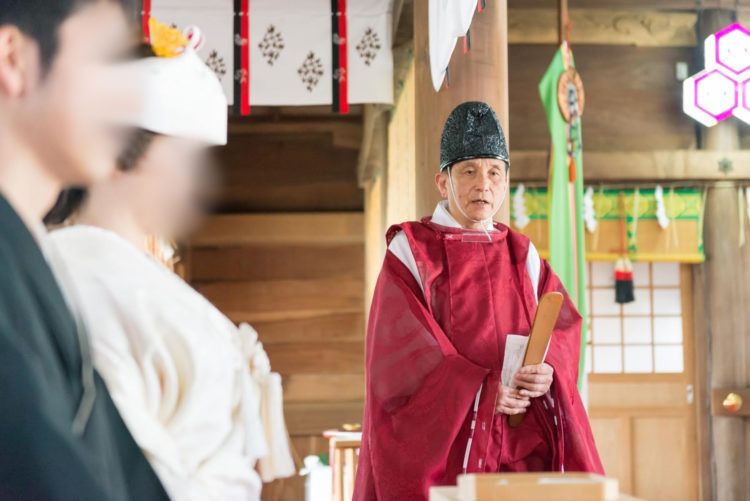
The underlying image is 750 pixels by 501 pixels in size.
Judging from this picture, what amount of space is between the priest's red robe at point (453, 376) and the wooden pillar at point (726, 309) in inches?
172

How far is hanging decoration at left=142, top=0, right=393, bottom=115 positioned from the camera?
522cm

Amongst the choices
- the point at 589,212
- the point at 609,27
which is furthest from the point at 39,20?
the point at 609,27

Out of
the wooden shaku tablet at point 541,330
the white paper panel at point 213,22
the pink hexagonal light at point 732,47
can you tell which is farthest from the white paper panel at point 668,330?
the wooden shaku tablet at point 541,330

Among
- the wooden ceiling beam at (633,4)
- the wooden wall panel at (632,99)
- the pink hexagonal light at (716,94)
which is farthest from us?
the wooden wall panel at (632,99)

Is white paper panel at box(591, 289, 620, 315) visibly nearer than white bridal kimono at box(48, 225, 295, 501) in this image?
No

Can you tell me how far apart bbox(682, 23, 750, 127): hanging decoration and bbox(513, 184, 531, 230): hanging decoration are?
1.32 m

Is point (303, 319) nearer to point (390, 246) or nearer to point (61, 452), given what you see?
point (390, 246)

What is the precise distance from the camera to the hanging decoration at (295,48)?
5.22 metres

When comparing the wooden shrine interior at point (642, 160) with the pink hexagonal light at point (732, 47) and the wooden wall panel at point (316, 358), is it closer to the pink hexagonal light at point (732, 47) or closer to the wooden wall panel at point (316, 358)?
the pink hexagonal light at point (732, 47)

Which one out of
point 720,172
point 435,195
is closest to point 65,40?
point 435,195

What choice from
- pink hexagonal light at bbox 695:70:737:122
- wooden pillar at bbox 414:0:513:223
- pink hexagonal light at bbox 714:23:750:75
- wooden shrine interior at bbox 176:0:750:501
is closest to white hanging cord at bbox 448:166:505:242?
wooden pillar at bbox 414:0:513:223

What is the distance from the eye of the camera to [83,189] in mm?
825

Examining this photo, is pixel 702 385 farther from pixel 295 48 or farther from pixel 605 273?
pixel 295 48

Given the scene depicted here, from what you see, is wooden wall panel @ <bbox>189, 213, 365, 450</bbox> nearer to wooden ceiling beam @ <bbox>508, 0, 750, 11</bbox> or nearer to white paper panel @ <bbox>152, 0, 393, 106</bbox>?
wooden ceiling beam @ <bbox>508, 0, 750, 11</bbox>
